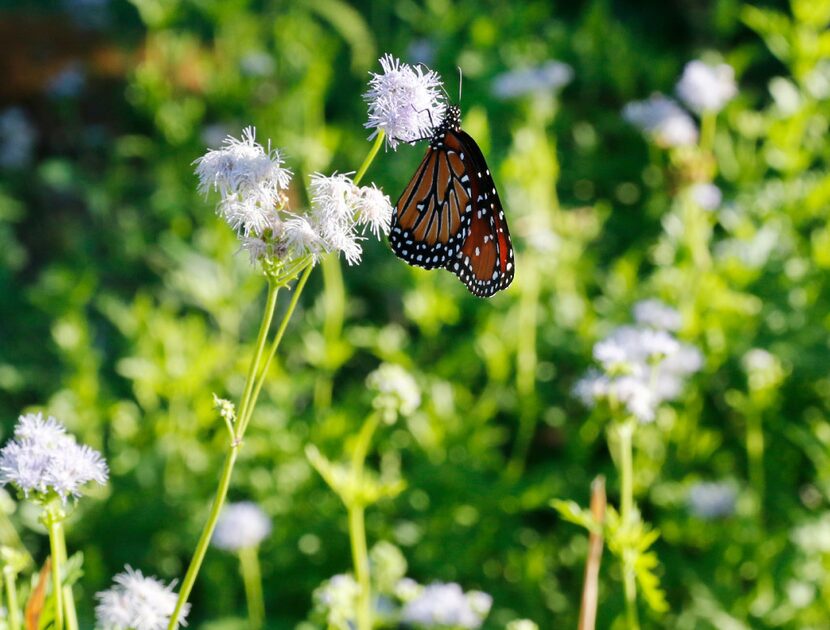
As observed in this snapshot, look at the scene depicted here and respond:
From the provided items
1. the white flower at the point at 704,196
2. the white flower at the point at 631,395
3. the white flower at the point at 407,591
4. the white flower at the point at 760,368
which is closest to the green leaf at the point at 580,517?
the white flower at the point at 631,395

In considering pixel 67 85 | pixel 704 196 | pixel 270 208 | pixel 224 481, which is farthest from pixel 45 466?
pixel 67 85

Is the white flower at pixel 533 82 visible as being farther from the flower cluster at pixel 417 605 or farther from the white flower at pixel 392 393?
the flower cluster at pixel 417 605

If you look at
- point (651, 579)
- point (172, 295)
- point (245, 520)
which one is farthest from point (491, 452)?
point (172, 295)

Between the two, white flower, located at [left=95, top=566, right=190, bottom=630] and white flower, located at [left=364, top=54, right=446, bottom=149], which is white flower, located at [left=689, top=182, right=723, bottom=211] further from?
white flower, located at [left=95, top=566, right=190, bottom=630]

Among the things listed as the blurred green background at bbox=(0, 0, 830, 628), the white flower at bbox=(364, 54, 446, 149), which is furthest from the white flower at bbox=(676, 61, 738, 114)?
the white flower at bbox=(364, 54, 446, 149)

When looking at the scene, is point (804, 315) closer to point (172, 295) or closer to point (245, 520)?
point (245, 520)

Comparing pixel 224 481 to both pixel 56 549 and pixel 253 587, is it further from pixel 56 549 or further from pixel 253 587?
pixel 253 587
